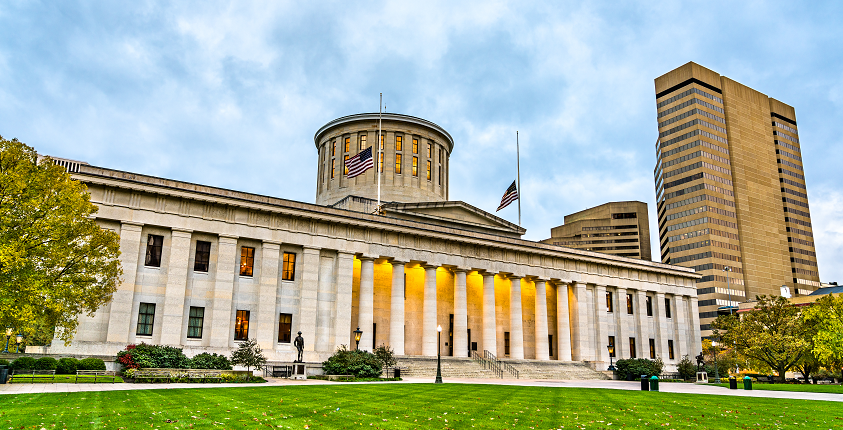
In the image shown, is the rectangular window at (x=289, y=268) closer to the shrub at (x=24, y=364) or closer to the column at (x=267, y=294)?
the column at (x=267, y=294)

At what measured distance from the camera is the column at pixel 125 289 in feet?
120

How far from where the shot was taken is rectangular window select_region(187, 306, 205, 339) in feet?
130

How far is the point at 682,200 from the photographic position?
478ft

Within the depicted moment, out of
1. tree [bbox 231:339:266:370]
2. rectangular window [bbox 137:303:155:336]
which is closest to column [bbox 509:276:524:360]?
tree [bbox 231:339:266:370]

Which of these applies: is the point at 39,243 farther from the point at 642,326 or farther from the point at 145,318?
the point at 642,326

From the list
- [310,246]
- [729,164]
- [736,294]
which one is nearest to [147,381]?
[310,246]

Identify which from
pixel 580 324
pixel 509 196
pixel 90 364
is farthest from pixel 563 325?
pixel 90 364

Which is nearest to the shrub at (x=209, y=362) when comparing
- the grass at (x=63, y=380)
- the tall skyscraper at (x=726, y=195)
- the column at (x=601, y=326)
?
the grass at (x=63, y=380)

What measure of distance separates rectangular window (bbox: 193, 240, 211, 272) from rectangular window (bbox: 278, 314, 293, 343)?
21.5 ft

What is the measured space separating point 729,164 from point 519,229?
112 metres

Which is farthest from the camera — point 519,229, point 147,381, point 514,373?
point 519,229

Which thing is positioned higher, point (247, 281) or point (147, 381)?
point (247, 281)

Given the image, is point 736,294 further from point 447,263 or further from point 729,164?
point 447,263

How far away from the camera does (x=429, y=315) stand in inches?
1903
